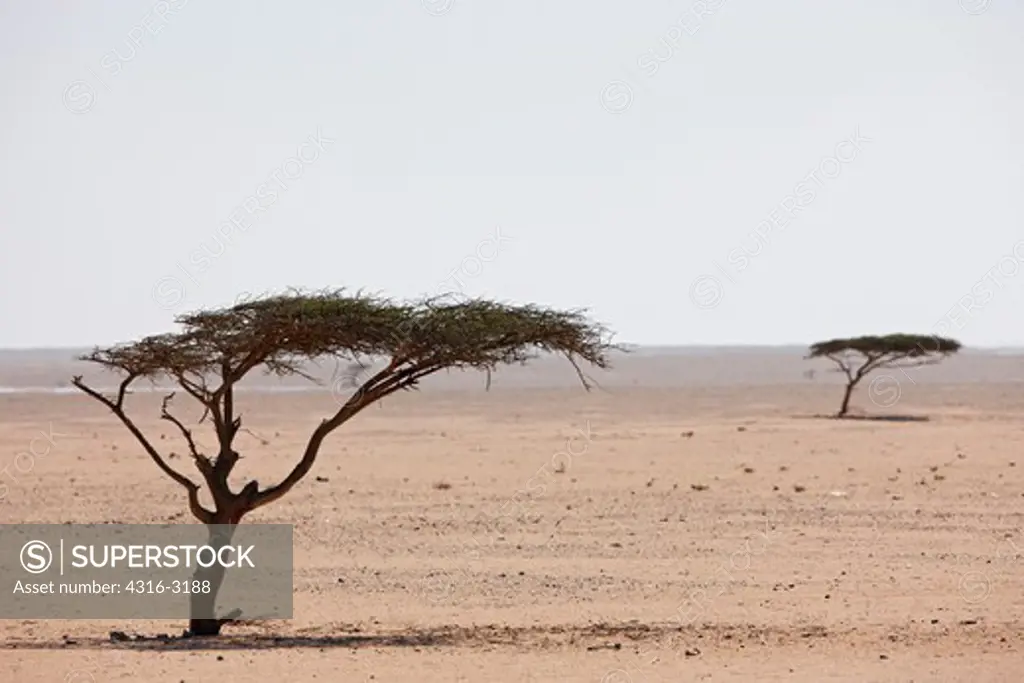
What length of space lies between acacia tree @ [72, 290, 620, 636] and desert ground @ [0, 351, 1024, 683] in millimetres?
1537

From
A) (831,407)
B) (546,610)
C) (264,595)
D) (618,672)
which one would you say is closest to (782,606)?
(546,610)

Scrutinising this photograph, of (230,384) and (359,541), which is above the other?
(230,384)

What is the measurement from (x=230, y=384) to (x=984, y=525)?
41.2 ft

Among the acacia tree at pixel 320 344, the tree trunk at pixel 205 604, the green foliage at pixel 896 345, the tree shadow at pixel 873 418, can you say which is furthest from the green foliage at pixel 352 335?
the green foliage at pixel 896 345

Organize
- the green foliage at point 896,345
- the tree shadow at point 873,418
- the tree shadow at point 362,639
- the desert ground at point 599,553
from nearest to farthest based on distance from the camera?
the desert ground at point 599,553 < the tree shadow at point 362,639 < the tree shadow at point 873,418 < the green foliage at point 896,345

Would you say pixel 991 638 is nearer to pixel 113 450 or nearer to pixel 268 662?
pixel 268 662

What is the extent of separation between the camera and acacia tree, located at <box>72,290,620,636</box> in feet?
46.5

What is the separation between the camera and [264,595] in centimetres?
1708

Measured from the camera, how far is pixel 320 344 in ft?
48.0

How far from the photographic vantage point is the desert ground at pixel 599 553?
12594mm

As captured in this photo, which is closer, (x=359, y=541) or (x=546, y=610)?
(x=546, y=610)

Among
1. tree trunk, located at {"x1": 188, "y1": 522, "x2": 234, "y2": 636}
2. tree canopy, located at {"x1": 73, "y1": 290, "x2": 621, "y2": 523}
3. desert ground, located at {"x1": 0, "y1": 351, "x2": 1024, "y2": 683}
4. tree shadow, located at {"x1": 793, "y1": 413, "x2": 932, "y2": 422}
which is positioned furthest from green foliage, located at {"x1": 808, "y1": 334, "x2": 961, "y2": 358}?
tree trunk, located at {"x1": 188, "y1": 522, "x2": 234, "y2": 636}

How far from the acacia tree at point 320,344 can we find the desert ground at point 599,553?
1.54 meters

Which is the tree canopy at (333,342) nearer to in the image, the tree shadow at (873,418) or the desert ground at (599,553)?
the desert ground at (599,553)
